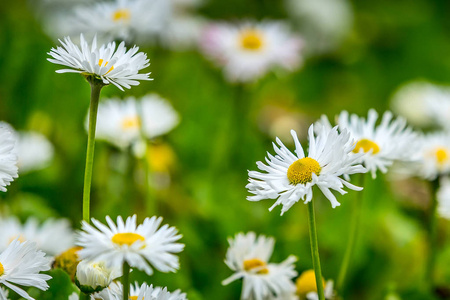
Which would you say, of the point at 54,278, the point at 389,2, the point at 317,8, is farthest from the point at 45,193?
the point at 389,2

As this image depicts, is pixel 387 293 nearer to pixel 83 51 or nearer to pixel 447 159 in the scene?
pixel 447 159

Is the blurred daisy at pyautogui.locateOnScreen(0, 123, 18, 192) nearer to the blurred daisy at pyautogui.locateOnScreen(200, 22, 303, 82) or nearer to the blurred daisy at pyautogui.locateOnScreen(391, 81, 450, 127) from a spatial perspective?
the blurred daisy at pyautogui.locateOnScreen(200, 22, 303, 82)

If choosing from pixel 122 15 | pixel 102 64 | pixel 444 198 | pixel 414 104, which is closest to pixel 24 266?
pixel 102 64

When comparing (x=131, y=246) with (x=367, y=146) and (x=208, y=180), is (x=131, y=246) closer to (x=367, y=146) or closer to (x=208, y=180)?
(x=367, y=146)

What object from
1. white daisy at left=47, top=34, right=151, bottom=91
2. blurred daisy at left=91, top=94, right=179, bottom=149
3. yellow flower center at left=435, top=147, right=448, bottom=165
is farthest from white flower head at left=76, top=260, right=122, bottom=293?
yellow flower center at left=435, top=147, right=448, bottom=165

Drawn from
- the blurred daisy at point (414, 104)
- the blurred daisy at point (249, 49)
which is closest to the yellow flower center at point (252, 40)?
the blurred daisy at point (249, 49)
